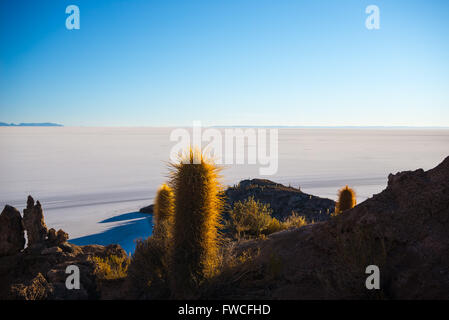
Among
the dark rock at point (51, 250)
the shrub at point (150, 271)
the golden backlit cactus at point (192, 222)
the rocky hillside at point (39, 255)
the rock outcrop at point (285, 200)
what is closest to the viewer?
the golden backlit cactus at point (192, 222)

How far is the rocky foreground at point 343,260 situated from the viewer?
371cm

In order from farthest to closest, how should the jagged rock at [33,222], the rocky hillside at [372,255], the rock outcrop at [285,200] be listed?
the rock outcrop at [285,200], the jagged rock at [33,222], the rocky hillside at [372,255]

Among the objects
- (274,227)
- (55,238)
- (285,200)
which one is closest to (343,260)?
(274,227)

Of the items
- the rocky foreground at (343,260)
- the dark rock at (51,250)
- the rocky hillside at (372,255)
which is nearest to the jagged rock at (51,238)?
the dark rock at (51,250)

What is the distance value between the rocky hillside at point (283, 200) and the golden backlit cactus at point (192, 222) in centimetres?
581

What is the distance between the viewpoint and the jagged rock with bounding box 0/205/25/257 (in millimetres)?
5641

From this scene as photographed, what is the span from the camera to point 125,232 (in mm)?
9719

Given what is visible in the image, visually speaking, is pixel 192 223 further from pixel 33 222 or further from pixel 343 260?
pixel 33 222

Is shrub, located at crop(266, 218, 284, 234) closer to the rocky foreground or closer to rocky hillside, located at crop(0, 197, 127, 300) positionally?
the rocky foreground

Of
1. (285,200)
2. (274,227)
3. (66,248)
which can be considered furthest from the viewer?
(285,200)

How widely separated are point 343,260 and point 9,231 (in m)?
5.24

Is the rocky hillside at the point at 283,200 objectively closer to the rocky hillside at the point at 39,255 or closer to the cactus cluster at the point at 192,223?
the rocky hillside at the point at 39,255

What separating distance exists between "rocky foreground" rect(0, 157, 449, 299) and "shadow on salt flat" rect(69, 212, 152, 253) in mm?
3084

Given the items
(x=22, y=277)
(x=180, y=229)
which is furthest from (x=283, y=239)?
(x=22, y=277)
